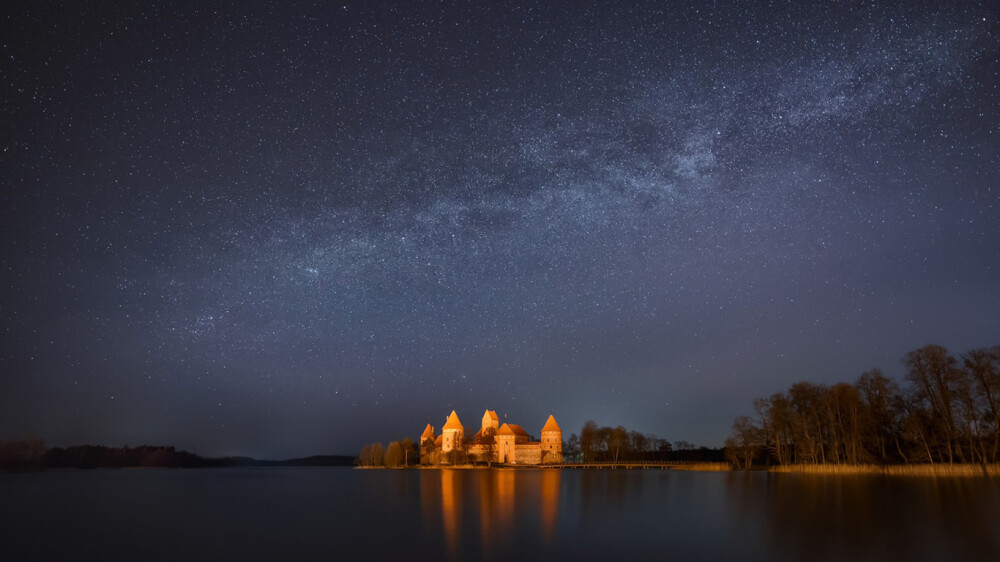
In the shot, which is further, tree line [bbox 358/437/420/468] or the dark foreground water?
tree line [bbox 358/437/420/468]

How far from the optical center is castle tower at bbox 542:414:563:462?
5650 inches

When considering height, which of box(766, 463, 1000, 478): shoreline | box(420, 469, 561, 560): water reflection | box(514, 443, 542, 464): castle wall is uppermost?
box(420, 469, 561, 560): water reflection

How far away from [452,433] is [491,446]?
444 inches

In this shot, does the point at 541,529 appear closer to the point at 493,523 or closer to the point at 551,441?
the point at 493,523

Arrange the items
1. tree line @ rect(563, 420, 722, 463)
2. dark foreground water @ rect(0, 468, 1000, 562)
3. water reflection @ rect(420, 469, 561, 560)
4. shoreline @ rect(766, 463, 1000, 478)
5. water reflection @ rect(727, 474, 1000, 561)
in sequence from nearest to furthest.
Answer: water reflection @ rect(727, 474, 1000, 561) → dark foreground water @ rect(0, 468, 1000, 562) → water reflection @ rect(420, 469, 561, 560) → shoreline @ rect(766, 463, 1000, 478) → tree line @ rect(563, 420, 722, 463)

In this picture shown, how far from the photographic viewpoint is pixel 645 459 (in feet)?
480

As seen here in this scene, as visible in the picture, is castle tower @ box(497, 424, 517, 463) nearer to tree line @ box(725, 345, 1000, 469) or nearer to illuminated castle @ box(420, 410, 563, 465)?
illuminated castle @ box(420, 410, 563, 465)

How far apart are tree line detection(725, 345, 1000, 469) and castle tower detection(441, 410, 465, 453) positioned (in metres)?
74.5

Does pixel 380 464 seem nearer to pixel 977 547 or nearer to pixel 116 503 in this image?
pixel 116 503

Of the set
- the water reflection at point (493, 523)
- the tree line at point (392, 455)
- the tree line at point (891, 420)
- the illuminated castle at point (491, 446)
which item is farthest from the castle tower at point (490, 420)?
the water reflection at point (493, 523)

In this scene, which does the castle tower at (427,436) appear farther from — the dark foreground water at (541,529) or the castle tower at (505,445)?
the dark foreground water at (541,529)

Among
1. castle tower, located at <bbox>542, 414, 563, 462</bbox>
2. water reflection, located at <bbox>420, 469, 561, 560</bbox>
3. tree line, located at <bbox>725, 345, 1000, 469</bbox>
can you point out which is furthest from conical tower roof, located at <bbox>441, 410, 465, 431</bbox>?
water reflection, located at <bbox>420, 469, 561, 560</bbox>

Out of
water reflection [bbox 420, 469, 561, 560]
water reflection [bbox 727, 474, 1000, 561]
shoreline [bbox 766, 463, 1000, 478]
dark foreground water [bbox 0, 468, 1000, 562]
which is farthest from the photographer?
shoreline [bbox 766, 463, 1000, 478]

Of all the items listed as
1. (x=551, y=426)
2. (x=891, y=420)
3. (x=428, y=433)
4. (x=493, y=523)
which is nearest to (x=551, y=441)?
(x=551, y=426)
